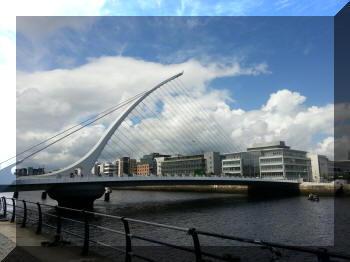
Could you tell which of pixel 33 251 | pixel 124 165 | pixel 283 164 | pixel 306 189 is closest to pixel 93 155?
pixel 33 251

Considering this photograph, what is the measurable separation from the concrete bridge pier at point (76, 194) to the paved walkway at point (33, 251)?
31.8m

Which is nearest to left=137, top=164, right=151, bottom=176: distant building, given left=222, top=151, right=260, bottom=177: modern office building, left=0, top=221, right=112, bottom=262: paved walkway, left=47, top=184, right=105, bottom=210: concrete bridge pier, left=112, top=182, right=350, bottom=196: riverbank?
A: left=222, top=151, right=260, bottom=177: modern office building

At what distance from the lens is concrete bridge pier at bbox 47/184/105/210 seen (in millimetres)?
38438

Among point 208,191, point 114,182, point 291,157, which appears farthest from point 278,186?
point 114,182

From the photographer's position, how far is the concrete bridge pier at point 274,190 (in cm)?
6838

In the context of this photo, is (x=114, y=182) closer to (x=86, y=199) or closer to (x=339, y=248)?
(x=86, y=199)

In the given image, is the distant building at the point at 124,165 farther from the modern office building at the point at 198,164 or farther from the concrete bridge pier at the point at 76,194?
the concrete bridge pier at the point at 76,194

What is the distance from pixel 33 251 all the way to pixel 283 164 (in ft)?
315

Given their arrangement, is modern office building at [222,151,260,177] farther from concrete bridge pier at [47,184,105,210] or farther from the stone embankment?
concrete bridge pier at [47,184,105,210]

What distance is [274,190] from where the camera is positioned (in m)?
71.9

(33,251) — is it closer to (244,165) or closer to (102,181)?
(102,181)

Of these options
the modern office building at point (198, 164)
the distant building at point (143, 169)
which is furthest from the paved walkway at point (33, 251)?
the distant building at point (143, 169)

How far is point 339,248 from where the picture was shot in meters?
16.3

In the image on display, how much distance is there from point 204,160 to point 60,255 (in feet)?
389
